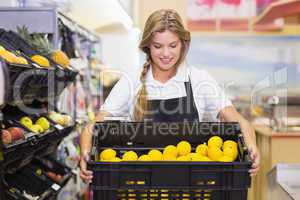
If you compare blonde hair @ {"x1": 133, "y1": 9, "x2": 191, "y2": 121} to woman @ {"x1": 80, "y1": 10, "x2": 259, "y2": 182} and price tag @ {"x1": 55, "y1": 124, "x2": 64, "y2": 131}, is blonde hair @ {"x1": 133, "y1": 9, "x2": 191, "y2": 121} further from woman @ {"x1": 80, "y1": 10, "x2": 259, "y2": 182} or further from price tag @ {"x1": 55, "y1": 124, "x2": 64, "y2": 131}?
price tag @ {"x1": 55, "y1": 124, "x2": 64, "y2": 131}

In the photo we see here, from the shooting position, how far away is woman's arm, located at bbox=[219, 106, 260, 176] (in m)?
1.64

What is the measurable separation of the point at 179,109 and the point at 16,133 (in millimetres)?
811

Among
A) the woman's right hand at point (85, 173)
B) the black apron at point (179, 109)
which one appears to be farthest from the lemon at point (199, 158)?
the black apron at point (179, 109)

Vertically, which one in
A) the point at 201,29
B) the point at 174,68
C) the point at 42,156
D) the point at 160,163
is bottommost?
the point at 42,156

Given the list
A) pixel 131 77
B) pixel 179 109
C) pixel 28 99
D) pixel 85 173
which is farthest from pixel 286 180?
pixel 85 173

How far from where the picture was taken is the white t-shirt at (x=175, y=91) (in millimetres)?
2201

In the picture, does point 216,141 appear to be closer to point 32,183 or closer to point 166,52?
point 166,52

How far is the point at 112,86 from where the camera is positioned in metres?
3.97

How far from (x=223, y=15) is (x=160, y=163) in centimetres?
428

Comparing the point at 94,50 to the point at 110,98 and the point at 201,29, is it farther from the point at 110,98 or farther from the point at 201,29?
the point at 110,98

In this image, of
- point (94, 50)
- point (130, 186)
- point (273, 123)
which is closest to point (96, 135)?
point (130, 186)

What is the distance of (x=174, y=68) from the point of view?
2.26 metres

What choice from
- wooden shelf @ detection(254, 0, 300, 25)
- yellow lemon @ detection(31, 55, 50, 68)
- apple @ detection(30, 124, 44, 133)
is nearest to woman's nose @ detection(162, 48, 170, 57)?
yellow lemon @ detection(31, 55, 50, 68)

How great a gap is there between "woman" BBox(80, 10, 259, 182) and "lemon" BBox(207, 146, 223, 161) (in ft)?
1.30
